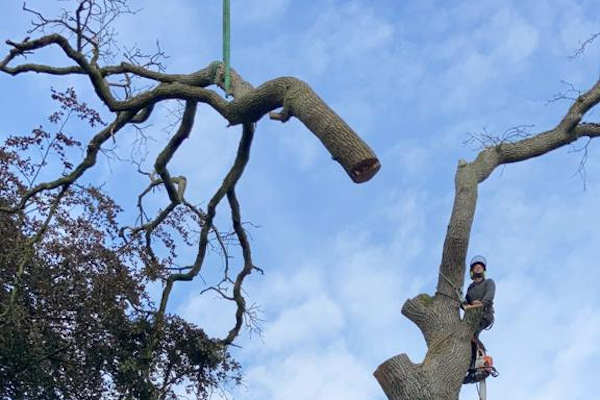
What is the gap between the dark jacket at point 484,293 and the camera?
6422 millimetres

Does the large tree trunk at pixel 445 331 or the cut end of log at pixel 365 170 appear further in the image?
the large tree trunk at pixel 445 331

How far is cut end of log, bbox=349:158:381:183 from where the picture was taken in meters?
4.62

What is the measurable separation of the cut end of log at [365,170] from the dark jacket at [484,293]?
81.4 inches

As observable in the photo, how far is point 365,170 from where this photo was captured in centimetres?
467

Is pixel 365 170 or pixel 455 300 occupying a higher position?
pixel 455 300

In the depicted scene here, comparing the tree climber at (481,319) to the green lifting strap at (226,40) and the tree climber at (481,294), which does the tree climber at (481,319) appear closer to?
the tree climber at (481,294)

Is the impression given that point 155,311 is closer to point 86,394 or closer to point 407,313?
point 86,394

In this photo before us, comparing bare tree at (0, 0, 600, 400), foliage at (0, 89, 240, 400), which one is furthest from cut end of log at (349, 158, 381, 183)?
foliage at (0, 89, 240, 400)

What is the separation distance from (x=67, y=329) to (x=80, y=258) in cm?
81

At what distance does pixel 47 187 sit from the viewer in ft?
27.2

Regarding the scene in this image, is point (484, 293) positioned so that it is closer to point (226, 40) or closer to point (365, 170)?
point (365, 170)

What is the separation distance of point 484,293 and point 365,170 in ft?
7.33

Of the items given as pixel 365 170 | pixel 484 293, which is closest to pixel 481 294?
pixel 484 293

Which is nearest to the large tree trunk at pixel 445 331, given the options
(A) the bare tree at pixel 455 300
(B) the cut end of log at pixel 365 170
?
(A) the bare tree at pixel 455 300
